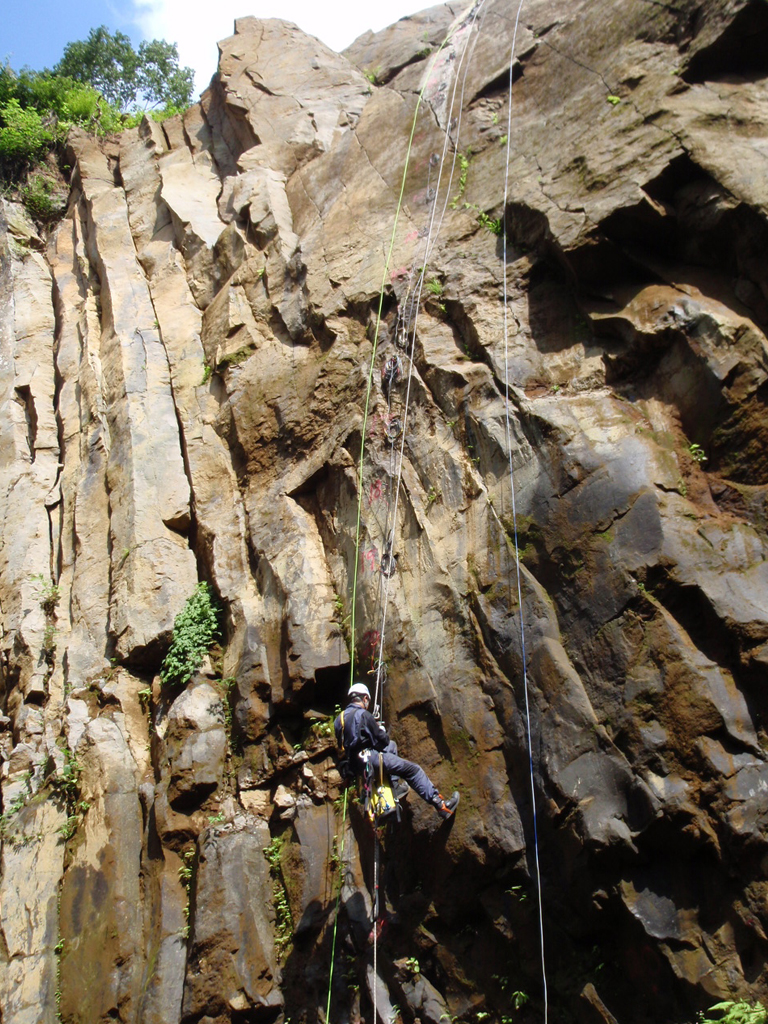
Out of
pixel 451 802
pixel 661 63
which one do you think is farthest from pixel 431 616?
pixel 661 63

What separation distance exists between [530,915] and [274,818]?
113 inches

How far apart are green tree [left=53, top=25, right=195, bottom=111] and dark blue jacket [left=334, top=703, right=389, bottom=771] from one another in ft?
76.1

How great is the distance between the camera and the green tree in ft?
78.6

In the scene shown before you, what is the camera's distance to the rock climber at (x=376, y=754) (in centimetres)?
679

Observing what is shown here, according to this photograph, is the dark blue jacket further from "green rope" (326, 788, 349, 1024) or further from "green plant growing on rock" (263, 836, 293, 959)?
"green plant growing on rock" (263, 836, 293, 959)

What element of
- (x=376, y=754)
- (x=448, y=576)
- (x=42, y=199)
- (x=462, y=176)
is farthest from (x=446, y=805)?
(x=42, y=199)

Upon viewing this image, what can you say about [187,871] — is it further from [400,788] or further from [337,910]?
[400,788]

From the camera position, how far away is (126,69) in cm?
2456

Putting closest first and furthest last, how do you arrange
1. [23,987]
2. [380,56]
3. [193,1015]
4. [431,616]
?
[193,1015] → [23,987] → [431,616] → [380,56]

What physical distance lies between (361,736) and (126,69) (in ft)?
83.8

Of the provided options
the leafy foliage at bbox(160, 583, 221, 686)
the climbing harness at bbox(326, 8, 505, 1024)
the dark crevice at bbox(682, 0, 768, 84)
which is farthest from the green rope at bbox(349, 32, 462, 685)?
the dark crevice at bbox(682, 0, 768, 84)

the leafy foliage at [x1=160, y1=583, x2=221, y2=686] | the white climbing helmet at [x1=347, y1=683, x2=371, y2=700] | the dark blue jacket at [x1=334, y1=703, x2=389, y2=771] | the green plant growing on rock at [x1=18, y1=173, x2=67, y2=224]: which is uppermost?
the green plant growing on rock at [x1=18, y1=173, x2=67, y2=224]

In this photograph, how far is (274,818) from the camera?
788cm

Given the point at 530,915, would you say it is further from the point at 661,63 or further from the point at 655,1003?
the point at 661,63
